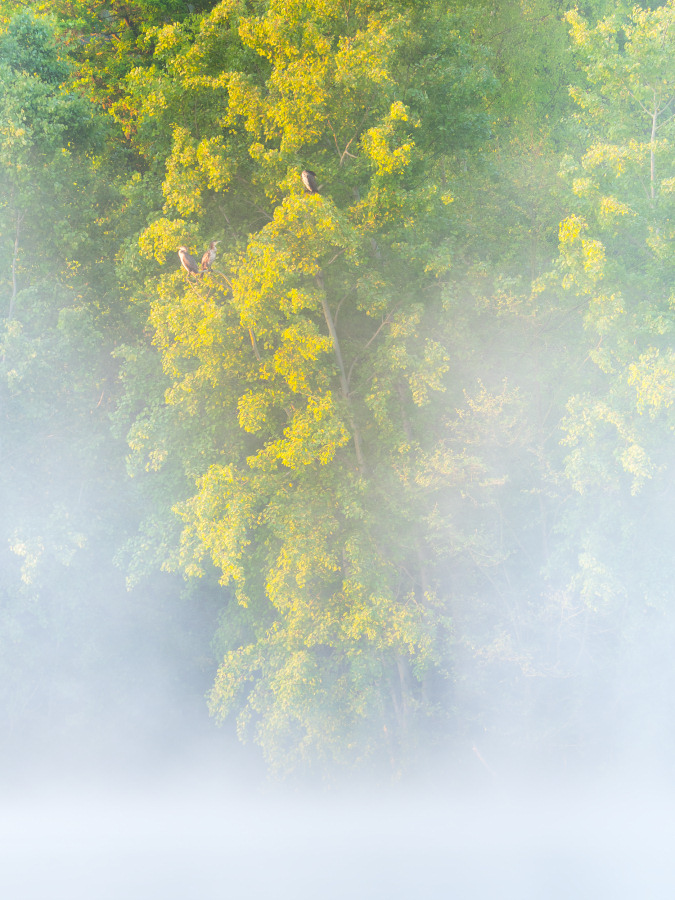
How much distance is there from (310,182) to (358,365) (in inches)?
115

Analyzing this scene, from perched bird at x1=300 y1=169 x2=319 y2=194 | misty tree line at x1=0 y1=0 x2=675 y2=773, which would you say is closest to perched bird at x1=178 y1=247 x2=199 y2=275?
misty tree line at x1=0 y1=0 x2=675 y2=773

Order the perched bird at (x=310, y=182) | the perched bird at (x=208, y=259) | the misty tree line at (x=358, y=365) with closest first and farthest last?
1. the perched bird at (x=310, y=182)
2. the perched bird at (x=208, y=259)
3. the misty tree line at (x=358, y=365)

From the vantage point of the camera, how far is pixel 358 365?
10.8 m

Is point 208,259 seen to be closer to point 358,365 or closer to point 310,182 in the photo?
point 310,182

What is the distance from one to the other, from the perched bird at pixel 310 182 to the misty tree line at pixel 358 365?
23cm

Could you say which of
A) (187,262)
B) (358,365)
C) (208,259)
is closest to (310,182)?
(208,259)

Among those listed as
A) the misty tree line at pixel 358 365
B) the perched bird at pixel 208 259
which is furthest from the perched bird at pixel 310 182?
the perched bird at pixel 208 259

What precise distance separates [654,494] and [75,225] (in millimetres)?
9446

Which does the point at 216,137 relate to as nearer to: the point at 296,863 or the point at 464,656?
the point at 464,656

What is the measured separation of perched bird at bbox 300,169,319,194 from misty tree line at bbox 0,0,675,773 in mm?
228

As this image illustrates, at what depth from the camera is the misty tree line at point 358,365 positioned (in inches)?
367

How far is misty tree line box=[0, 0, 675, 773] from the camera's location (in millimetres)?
9320

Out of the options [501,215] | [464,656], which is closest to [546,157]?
[501,215]

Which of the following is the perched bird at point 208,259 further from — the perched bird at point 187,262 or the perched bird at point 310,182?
the perched bird at point 310,182
